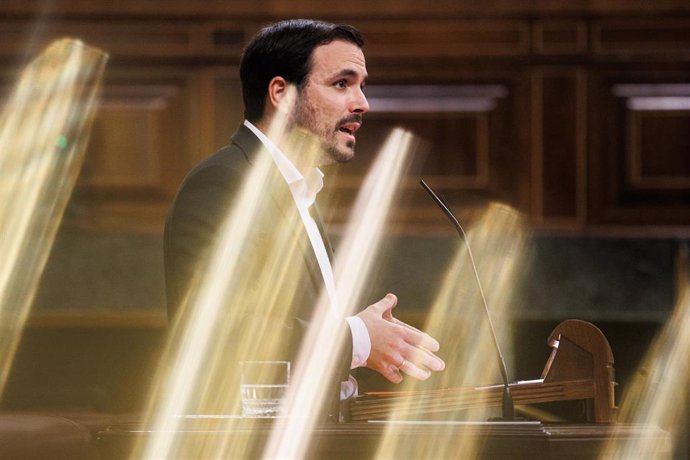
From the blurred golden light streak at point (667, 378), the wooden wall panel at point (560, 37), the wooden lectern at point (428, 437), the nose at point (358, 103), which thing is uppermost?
the wooden wall panel at point (560, 37)

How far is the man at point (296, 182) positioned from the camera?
4.85 ft

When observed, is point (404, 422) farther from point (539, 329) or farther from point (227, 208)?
point (539, 329)

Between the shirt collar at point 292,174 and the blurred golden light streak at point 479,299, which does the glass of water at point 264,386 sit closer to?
the shirt collar at point 292,174

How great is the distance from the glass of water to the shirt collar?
1.61 ft

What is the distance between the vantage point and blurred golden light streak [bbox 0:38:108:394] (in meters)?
3.07

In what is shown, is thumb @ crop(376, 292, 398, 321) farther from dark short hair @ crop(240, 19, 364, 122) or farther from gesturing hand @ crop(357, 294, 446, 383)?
dark short hair @ crop(240, 19, 364, 122)

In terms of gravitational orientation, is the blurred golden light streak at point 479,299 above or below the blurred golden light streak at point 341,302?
below

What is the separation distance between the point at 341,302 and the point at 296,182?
23 centimetres

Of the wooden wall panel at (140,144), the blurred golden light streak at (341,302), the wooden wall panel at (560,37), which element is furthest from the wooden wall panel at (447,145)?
the wooden wall panel at (140,144)

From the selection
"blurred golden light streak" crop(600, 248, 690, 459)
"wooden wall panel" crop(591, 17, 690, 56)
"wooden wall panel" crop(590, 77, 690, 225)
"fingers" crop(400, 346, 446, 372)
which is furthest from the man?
"wooden wall panel" crop(591, 17, 690, 56)

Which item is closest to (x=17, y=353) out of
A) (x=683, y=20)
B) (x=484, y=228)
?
(x=484, y=228)

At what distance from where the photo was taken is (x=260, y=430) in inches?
52.1

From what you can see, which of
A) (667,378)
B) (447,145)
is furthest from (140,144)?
(667,378)

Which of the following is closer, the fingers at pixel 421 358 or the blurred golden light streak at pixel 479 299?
the fingers at pixel 421 358
